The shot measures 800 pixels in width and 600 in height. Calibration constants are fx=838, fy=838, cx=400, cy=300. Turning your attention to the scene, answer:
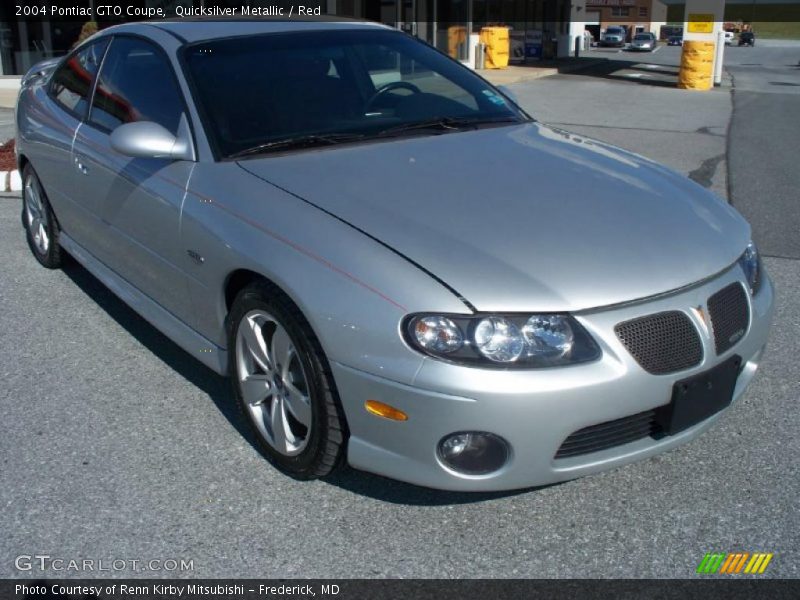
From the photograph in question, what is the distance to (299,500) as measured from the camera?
2.98 meters

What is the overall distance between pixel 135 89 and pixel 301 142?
3.38 feet

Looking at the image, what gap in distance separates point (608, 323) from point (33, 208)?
13.6 ft

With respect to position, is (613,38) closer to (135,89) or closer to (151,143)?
(135,89)

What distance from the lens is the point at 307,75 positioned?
3.82 m

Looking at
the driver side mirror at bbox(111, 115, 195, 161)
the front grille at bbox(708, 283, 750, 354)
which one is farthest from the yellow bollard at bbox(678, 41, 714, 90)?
the driver side mirror at bbox(111, 115, 195, 161)

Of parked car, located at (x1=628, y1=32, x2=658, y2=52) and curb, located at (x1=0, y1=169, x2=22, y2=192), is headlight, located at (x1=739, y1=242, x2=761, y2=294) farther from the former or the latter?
parked car, located at (x1=628, y1=32, x2=658, y2=52)

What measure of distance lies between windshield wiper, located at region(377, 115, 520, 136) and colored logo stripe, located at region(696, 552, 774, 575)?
2142 millimetres

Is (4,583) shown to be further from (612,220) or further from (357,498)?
(612,220)

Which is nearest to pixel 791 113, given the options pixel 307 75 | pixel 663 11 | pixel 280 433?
pixel 307 75

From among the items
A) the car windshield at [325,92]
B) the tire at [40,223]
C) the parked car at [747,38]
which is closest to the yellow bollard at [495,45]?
the tire at [40,223]

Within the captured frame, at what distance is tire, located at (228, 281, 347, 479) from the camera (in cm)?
276

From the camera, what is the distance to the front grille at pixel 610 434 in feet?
8.50

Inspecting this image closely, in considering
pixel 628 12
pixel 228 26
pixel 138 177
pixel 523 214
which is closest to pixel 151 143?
pixel 138 177

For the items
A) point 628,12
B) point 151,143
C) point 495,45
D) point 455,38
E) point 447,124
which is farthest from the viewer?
point 628,12
